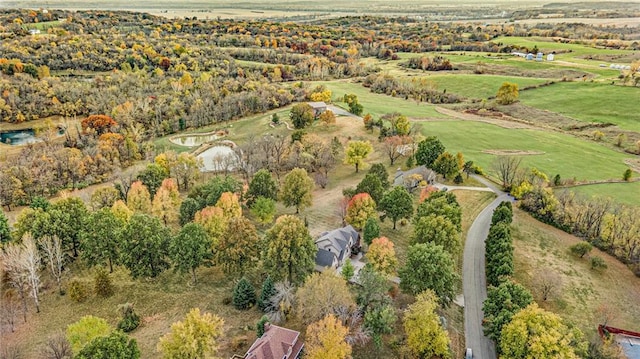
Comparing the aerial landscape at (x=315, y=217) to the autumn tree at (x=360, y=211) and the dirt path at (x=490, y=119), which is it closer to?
the autumn tree at (x=360, y=211)

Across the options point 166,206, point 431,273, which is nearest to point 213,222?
point 166,206

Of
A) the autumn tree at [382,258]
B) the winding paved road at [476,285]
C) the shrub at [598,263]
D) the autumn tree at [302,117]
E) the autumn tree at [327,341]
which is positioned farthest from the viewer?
the autumn tree at [302,117]

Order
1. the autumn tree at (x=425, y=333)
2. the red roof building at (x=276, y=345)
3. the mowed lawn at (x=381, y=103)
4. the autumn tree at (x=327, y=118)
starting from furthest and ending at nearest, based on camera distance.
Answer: the mowed lawn at (x=381, y=103) → the autumn tree at (x=327, y=118) → the autumn tree at (x=425, y=333) → the red roof building at (x=276, y=345)

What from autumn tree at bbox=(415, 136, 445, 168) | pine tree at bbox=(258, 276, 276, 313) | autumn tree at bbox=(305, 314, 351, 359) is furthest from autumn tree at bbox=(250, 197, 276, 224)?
autumn tree at bbox=(415, 136, 445, 168)

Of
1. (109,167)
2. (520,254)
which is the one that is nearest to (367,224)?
(520,254)

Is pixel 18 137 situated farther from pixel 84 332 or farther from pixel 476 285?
pixel 476 285

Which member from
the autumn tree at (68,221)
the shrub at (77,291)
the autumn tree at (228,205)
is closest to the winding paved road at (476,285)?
the autumn tree at (228,205)
